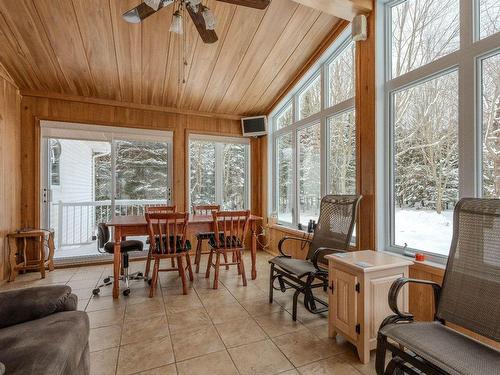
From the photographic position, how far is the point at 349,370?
171 centimetres

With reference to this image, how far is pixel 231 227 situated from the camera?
3.21 m

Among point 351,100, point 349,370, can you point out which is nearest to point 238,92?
point 351,100

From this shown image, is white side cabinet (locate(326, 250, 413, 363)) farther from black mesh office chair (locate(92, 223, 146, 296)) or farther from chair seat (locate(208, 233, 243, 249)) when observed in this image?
black mesh office chair (locate(92, 223, 146, 296))

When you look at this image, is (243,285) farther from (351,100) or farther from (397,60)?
(397,60)

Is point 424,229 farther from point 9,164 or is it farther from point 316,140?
point 9,164

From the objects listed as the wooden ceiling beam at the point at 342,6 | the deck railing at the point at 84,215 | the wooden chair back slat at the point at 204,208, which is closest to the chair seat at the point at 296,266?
the wooden chair back slat at the point at 204,208

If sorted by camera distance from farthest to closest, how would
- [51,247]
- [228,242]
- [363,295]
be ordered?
[51,247] < [228,242] < [363,295]

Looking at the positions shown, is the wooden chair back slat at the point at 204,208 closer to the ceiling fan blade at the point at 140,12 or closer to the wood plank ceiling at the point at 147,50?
the wood plank ceiling at the point at 147,50

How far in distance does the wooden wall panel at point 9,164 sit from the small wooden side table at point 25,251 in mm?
95

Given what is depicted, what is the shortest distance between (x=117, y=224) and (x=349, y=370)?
247 cm

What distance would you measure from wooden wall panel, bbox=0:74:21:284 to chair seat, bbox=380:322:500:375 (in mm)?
4237

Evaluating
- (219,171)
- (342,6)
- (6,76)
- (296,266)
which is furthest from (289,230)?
(6,76)

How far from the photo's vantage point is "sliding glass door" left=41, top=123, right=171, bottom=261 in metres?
4.10

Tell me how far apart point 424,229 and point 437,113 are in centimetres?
98
